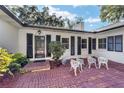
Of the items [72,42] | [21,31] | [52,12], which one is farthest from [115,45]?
[52,12]

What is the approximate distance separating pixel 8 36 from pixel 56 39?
15.3 ft

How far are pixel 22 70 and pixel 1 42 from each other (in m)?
1.81

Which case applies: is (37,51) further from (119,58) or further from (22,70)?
(119,58)

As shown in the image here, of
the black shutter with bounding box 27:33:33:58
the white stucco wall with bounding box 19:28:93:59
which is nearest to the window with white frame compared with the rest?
the white stucco wall with bounding box 19:28:93:59

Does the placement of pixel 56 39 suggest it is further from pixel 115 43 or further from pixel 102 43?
pixel 115 43

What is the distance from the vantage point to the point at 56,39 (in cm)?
1284

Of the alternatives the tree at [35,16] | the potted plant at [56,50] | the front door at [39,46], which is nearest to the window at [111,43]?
the potted plant at [56,50]

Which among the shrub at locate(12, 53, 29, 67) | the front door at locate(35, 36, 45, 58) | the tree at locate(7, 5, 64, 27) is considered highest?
the tree at locate(7, 5, 64, 27)

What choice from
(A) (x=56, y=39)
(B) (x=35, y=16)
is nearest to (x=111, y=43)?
(A) (x=56, y=39)

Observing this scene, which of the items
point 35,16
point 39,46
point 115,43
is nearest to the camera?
point 115,43

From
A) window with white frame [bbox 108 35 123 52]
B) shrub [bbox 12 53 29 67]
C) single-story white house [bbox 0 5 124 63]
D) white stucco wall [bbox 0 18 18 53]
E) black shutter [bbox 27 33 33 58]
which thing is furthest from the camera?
black shutter [bbox 27 33 33 58]

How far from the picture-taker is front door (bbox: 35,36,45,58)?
11.8 meters

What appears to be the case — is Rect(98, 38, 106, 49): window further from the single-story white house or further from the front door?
the front door

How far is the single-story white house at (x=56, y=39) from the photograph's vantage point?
32.1 ft
